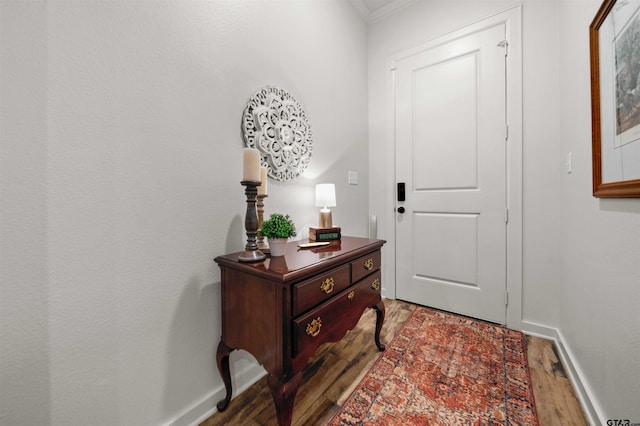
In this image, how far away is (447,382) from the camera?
1.33 metres

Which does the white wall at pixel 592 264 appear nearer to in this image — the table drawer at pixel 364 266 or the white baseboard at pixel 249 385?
the white baseboard at pixel 249 385

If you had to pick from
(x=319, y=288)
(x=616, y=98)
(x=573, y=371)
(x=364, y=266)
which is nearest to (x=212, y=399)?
(x=319, y=288)

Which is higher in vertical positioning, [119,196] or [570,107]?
[570,107]

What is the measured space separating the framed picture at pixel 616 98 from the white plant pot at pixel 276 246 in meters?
1.26

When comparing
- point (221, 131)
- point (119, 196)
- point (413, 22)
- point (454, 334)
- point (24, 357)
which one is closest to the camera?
point (24, 357)

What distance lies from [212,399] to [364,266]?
3.25ft

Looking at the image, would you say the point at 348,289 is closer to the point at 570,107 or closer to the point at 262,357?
the point at 262,357

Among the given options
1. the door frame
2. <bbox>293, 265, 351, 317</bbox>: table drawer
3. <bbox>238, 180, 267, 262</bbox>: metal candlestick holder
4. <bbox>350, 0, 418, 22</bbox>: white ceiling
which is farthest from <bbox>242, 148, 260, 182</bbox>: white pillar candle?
<bbox>350, 0, 418, 22</bbox>: white ceiling

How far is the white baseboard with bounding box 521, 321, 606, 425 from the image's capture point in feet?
3.47

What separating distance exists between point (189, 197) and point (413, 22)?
2538 millimetres

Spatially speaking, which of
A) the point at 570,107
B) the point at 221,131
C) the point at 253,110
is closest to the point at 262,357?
the point at 221,131

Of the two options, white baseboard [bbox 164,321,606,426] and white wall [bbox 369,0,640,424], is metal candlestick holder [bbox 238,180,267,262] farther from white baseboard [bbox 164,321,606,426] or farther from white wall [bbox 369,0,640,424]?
white wall [bbox 369,0,640,424]

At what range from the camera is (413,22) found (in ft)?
7.51

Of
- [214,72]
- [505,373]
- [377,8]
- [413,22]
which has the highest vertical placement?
[377,8]
